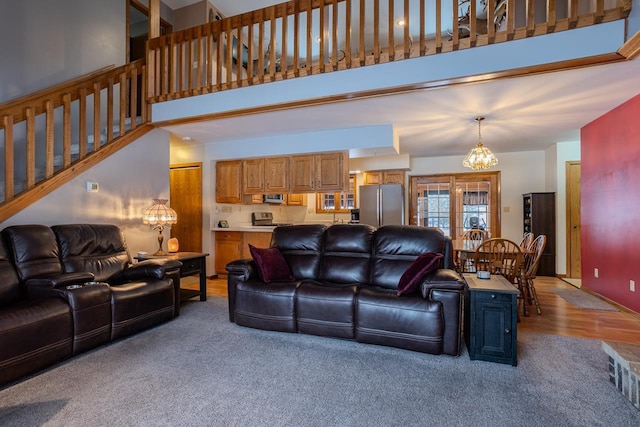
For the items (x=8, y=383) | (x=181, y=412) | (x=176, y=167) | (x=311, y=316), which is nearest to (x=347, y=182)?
(x=311, y=316)

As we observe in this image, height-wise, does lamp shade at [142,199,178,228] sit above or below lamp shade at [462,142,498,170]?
below

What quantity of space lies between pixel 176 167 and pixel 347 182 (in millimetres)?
3302

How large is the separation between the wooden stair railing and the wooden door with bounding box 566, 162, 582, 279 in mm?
6911

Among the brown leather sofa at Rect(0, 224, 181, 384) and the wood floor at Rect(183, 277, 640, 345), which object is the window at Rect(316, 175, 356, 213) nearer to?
the wood floor at Rect(183, 277, 640, 345)

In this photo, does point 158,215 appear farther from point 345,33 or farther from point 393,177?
point 393,177

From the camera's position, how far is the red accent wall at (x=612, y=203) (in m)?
3.47

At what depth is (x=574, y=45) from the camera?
2.57m

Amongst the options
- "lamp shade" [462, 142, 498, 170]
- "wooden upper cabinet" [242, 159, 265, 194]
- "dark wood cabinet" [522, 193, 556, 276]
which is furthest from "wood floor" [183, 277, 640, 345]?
"wooden upper cabinet" [242, 159, 265, 194]

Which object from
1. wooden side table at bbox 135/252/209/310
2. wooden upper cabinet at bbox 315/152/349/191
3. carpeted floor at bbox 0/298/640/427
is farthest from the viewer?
wooden upper cabinet at bbox 315/152/349/191

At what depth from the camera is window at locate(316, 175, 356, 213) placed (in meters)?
7.12

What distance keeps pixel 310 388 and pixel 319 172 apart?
3.44m

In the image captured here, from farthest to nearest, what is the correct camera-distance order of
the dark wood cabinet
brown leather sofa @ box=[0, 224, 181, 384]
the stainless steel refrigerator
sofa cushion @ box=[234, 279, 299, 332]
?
1. the stainless steel refrigerator
2. the dark wood cabinet
3. sofa cushion @ box=[234, 279, 299, 332]
4. brown leather sofa @ box=[0, 224, 181, 384]

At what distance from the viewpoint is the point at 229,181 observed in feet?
18.2

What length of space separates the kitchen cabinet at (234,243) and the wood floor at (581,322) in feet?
12.3
